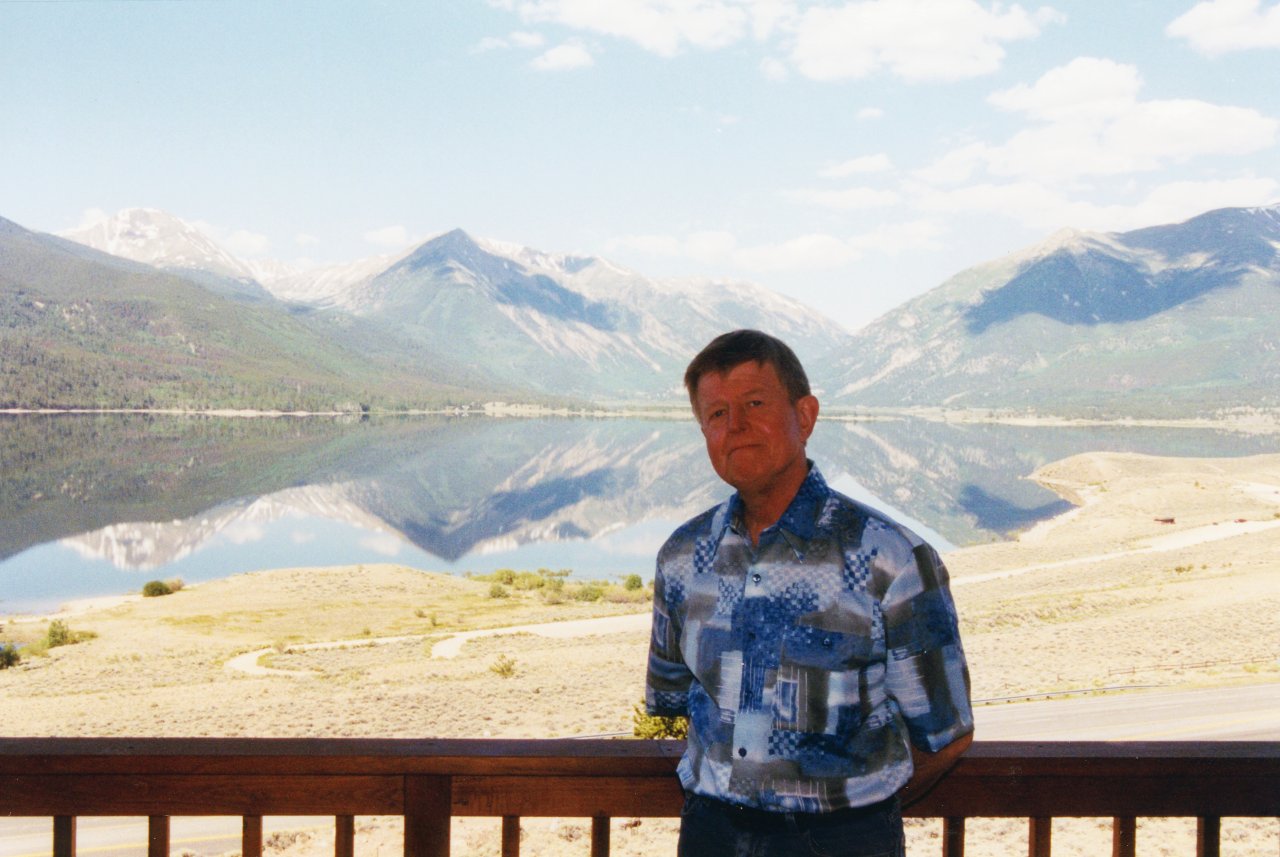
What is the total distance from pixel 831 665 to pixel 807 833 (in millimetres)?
269

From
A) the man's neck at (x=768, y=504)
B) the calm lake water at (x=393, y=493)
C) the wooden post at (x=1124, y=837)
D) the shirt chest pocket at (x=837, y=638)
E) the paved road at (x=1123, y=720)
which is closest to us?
the shirt chest pocket at (x=837, y=638)

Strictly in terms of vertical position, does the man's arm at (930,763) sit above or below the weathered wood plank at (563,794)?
above

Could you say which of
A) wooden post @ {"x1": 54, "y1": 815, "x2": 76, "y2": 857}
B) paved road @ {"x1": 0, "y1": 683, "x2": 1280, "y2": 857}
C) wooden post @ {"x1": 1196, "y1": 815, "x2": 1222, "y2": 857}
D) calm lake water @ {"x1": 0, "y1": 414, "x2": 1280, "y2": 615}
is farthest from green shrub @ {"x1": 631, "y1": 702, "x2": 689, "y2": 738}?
calm lake water @ {"x1": 0, "y1": 414, "x2": 1280, "y2": 615}

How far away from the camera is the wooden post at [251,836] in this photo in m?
1.98

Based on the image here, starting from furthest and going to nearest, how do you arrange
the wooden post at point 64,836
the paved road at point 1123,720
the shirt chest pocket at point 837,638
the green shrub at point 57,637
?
1. the green shrub at point 57,637
2. the paved road at point 1123,720
3. the wooden post at point 64,836
4. the shirt chest pocket at point 837,638

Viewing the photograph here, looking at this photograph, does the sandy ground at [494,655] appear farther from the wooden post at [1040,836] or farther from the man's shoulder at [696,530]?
the man's shoulder at [696,530]

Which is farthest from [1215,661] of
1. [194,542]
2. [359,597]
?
[194,542]

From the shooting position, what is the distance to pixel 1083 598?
30.6m

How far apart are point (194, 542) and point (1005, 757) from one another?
63.2m

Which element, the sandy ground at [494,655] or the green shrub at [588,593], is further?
the green shrub at [588,593]

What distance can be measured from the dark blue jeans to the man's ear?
2.01ft

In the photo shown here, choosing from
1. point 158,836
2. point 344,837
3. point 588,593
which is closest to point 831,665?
point 344,837

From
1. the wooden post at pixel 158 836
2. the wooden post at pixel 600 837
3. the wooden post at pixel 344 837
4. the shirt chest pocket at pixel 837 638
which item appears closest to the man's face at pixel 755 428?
the shirt chest pocket at pixel 837 638

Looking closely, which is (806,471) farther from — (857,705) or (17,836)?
(17,836)
